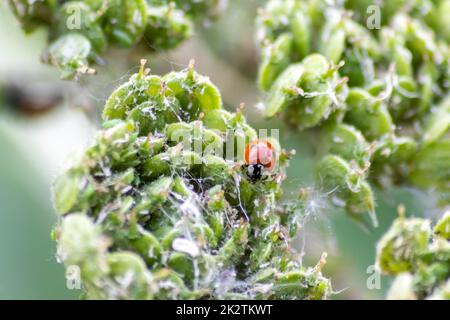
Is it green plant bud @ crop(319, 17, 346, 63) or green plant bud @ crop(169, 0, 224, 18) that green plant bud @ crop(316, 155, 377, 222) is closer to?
green plant bud @ crop(319, 17, 346, 63)

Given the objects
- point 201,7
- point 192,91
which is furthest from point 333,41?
point 192,91

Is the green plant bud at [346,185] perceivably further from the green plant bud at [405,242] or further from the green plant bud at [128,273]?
the green plant bud at [128,273]

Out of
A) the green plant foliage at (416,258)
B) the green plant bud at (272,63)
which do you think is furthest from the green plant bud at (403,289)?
the green plant bud at (272,63)

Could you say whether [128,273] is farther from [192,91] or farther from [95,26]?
[95,26]

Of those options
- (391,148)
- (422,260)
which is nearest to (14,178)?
(391,148)

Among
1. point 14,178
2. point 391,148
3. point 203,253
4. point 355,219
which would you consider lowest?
point 203,253
